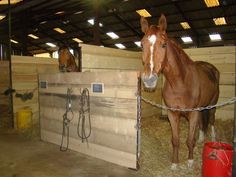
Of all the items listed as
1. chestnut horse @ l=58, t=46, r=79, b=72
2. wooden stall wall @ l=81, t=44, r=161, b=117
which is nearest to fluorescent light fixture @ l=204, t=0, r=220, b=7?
wooden stall wall @ l=81, t=44, r=161, b=117

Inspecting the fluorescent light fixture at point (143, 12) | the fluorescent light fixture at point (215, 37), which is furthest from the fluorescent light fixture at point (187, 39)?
the fluorescent light fixture at point (143, 12)

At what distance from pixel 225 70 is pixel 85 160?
303 centimetres

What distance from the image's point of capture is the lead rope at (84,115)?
10.3 feet

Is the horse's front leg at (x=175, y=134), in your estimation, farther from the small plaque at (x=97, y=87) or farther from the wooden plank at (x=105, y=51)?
the wooden plank at (x=105, y=51)

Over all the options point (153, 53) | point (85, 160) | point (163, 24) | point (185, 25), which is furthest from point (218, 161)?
point (185, 25)

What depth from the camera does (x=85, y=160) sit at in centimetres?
300

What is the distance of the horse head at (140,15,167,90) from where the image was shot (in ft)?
6.89

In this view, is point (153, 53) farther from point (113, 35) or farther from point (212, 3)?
point (113, 35)

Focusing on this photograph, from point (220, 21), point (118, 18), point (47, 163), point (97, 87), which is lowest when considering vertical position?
point (47, 163)

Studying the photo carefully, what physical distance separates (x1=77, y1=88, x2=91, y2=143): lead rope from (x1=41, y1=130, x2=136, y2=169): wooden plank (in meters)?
0.14

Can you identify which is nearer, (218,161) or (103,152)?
(218,161)

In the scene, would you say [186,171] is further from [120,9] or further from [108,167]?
[120,9]

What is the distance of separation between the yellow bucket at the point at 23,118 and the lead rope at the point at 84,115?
1824 mm

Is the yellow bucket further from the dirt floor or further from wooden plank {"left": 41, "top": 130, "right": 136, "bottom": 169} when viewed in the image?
wooden plank {"left": 41, "top": 130, "right": 136, "bottom": 169}
